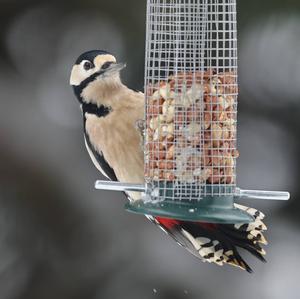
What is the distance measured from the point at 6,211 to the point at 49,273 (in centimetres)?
57

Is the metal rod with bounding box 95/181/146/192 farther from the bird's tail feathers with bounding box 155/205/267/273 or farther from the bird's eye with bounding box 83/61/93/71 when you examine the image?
the bird's eye with bounding box 83/61/93/71

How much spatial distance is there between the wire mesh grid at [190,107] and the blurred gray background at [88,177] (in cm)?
246

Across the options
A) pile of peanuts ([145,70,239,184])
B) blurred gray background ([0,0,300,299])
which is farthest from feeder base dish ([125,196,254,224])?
blurred gray background ([0,0,300,299])

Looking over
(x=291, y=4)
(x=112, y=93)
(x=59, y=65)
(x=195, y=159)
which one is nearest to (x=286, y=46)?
(x=291, y=4)

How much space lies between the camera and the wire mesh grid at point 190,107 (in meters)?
5.23

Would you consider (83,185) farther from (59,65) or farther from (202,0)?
(202,0)

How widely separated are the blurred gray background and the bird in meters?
1.97

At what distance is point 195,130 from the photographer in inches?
207

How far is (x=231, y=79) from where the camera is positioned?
17.6ft

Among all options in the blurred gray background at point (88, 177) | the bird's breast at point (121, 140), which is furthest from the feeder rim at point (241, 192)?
the blurred gray background at point (88, 177)

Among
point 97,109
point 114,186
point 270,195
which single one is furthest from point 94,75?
point 270,195

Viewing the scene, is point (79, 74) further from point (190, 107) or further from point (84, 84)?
point (190, 107)

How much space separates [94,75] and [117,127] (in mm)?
312

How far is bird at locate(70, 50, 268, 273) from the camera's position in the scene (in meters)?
Result: 5.72
